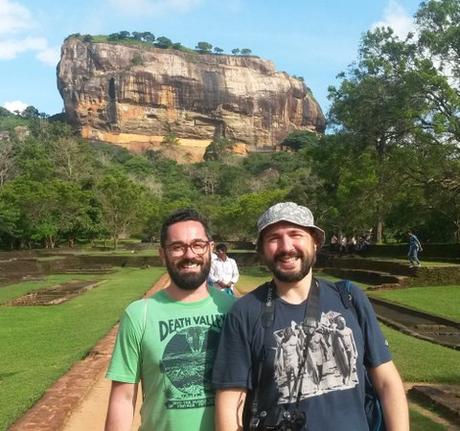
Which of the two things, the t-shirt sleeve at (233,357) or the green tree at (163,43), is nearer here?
the t-shirt sleeve at (233,357)

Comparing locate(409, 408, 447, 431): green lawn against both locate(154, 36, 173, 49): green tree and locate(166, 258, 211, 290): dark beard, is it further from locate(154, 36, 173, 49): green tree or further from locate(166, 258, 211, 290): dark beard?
locate(154, 36, 173, 49): green tree

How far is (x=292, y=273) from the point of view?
2213 millimetres

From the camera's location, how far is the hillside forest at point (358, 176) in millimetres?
20219

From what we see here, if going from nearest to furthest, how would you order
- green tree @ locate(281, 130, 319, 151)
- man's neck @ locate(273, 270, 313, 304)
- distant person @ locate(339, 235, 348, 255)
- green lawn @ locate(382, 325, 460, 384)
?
man's neck @ locate(273, 270, 313, 304)
green lawn @ locate(382, 325, 460, 384)
distant person @ locate(339, 235, 348, 255)
green tree @ locate(281, 130, 319, 151)

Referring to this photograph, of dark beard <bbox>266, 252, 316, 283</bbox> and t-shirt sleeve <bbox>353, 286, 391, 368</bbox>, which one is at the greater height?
dark beard <bbox>266, 252, 316, 283</bbox>

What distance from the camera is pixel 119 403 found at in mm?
2363

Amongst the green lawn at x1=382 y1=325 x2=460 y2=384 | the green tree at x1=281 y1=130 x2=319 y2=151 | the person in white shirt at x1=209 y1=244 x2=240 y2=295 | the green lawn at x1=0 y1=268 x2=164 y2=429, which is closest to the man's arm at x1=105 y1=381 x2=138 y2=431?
the green lawn at x1=0 y1=268 x2=164 y2=429

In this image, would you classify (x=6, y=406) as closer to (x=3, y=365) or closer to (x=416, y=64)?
(x=3, y=365)

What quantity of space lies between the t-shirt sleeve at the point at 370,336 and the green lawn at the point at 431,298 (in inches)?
384

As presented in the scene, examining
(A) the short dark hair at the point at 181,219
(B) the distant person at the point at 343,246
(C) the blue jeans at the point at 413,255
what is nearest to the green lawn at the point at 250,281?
(C) the blue jeans at the point at 413,255

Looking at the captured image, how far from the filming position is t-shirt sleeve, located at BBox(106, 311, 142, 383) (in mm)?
2338

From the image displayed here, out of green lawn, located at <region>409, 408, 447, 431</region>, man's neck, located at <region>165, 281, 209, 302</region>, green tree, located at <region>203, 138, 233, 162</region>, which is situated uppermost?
green tree, located at <region>203, 138, 233, 162</region>

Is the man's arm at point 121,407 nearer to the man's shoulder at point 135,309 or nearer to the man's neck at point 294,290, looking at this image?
the man's shoulder at point 135,309

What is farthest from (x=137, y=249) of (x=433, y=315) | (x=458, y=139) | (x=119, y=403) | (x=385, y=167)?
(x=119, y=403)
